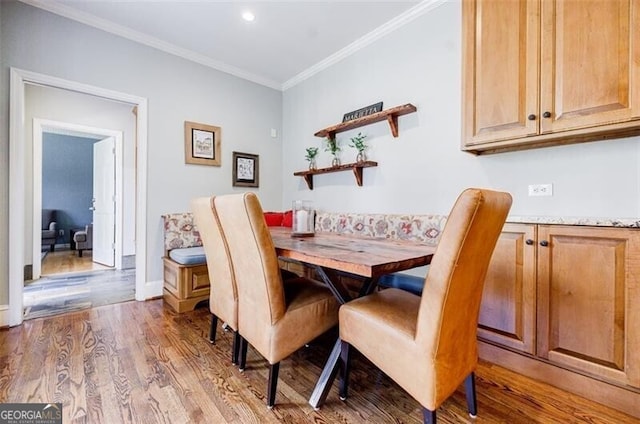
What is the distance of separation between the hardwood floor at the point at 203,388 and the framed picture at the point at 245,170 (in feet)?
6.59

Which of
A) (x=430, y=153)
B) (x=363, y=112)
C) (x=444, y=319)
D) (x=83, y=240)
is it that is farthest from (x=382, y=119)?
(x=83, y=240)

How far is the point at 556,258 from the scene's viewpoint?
1.52m

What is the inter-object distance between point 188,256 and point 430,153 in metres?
2.29

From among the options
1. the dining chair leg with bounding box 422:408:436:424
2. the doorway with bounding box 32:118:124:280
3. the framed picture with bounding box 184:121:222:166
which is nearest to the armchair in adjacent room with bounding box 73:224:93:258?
the doorway with bounding box 32:118:124:280

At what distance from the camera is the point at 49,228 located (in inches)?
232

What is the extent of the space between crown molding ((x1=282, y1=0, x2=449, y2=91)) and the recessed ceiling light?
0.99 meters

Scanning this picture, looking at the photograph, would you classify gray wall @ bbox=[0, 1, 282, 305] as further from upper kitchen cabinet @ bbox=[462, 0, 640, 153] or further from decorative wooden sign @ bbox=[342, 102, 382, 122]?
upper kitchen cabinet @ bbox=[462, 0, 640, 153]

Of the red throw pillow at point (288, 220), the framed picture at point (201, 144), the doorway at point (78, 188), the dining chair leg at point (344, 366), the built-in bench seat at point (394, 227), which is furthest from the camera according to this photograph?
the doorway at point (78, 188)

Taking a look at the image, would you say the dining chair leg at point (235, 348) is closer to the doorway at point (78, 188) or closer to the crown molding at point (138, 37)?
the crown molding at point (138, 37)

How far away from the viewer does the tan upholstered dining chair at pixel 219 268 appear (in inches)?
65.6

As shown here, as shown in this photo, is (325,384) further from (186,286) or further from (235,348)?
(186,286)

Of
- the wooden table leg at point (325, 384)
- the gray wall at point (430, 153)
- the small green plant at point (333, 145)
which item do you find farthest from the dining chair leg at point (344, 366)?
the small green plant at point (333, 145)

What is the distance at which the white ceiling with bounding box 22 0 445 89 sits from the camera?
2.46 meters

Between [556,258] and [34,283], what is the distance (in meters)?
5.08
